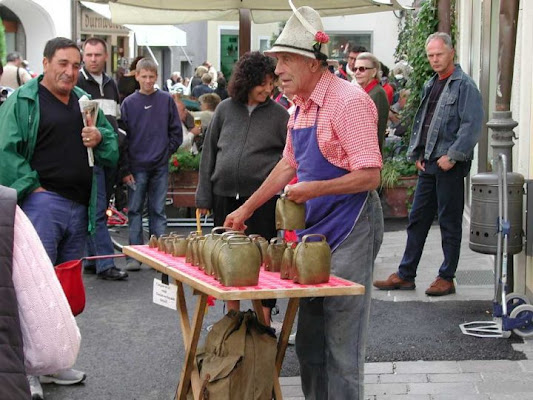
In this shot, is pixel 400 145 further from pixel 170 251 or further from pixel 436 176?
pixel 170 251

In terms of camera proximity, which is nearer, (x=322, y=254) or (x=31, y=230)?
(x=31, y=230)

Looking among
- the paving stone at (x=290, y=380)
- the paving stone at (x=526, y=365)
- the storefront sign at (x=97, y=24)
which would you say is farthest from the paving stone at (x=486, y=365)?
the storefront sign at (x=97, y=24)

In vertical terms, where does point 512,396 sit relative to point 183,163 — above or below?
below

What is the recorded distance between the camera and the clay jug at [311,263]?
430cm

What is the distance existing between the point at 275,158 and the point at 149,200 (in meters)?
3.61

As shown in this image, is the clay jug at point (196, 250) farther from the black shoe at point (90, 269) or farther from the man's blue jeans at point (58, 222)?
the black shoe at point (90, 269)

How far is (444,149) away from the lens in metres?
8.10

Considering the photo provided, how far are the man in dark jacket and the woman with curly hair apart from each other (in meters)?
2.49

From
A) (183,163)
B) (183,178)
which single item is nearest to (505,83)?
(183,163)

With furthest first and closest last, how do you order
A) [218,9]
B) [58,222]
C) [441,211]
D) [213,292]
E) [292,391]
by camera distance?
[218,9], [441,211], [58,222], [292,391], [213,292]

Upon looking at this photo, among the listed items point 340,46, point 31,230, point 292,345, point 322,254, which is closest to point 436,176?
point 292,345

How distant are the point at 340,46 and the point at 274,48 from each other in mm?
26086

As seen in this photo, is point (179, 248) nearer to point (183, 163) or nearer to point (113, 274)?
point (113, 274)

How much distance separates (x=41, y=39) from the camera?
29.6 m
